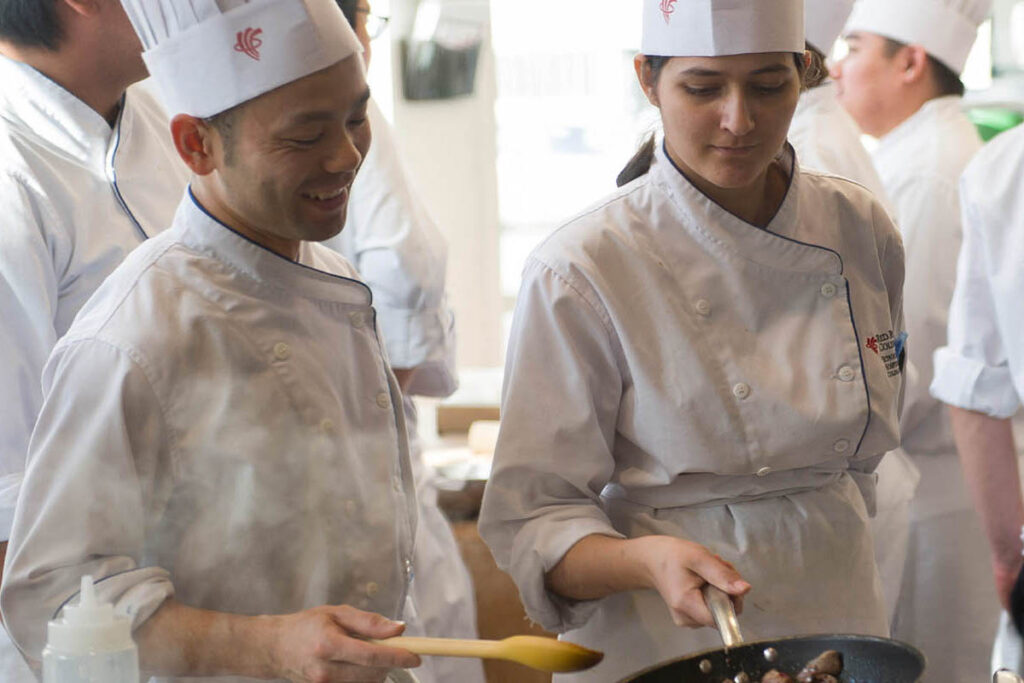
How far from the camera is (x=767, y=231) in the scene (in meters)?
1.09

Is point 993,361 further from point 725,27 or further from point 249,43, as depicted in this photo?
point 249,43

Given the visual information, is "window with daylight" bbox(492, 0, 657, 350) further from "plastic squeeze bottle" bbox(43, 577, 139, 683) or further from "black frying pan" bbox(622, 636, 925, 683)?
"plastic squeeze bottle" bbox(43, 577, 139, 683)

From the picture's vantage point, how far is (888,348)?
1.14 metres

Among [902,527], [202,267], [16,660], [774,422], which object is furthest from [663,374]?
[902,527]

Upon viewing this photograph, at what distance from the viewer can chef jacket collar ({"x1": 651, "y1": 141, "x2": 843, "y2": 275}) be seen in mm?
1090

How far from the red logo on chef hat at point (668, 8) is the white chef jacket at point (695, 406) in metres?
0.12

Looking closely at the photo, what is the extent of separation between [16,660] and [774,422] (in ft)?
2.11

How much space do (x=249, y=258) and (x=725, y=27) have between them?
1.47 feet

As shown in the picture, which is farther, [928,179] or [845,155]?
[928,179]

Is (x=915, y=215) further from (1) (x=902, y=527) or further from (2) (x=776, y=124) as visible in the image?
(2) (x=776, y=124)

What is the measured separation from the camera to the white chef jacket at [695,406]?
1.05 meters

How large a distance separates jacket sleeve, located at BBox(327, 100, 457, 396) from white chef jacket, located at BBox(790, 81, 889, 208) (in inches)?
20.1

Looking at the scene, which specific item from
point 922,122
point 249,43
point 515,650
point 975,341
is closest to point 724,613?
point 515,650

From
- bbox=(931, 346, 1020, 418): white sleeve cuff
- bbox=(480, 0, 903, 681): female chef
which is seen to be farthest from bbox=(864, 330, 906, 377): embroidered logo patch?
bbox=(931, 346, 1020, 418): white sleeve cuff
